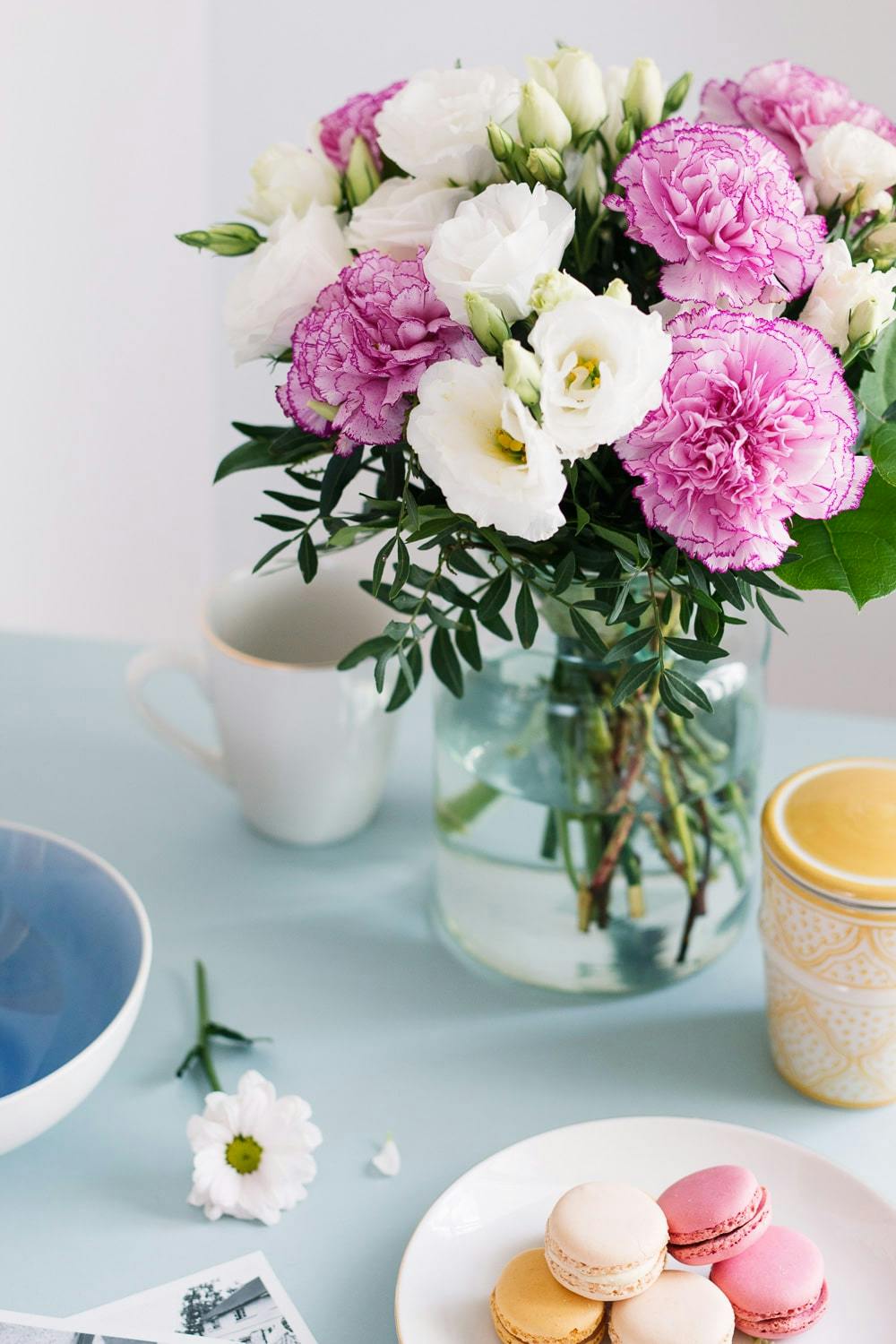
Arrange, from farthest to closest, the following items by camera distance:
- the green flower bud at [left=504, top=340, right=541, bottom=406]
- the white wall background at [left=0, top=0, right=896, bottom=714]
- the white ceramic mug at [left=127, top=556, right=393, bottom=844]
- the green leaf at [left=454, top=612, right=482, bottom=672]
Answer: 1. the white wall background at [left=0, top=0, right=896, bottom=714]
2. the white ceramic mug at [left=127, top=556, right=393, bottom=844]
3. the green leaf at [left=454, top=612, right=482, bottom=672]
4. the green flower bud at [left=504, top=340, right=541, bottom=406]

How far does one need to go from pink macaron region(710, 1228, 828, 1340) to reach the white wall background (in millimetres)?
1306

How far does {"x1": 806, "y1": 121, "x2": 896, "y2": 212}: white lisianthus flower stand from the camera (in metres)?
0.65

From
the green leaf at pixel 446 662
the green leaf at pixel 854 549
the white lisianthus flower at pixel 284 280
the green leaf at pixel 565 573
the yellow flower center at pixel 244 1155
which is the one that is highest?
the white lisianthus flower at pixel 284 280

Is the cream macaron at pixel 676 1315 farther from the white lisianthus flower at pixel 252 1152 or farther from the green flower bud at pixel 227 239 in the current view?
the green flower bud at pixel 227 239

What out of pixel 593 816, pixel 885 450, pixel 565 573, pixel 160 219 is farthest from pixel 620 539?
pixel 160 219

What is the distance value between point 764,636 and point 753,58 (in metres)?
1.22

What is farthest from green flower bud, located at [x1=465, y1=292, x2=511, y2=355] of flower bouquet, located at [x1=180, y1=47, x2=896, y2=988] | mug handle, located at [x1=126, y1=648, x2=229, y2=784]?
mug handle, located at [x1=126, y1=648, x2=229, y2=784]

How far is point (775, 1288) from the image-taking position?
1.95 ft

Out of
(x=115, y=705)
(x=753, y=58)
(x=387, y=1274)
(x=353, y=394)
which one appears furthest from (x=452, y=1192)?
(x=753, y=58)

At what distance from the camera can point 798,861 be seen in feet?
2.32

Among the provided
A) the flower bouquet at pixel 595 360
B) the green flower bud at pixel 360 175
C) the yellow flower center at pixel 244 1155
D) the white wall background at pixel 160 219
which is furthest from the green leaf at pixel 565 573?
the white wall background at pixel 160 219

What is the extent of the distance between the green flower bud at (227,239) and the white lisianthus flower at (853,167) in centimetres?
28

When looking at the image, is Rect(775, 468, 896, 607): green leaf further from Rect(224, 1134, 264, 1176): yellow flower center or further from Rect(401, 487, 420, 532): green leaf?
Rect(224, 1134, 264, 1176): yellow flower center

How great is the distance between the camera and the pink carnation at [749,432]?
0.56 metres
